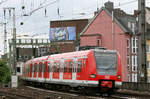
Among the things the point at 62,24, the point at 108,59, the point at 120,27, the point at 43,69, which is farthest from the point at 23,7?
the point at 62,24

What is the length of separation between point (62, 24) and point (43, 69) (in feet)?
173

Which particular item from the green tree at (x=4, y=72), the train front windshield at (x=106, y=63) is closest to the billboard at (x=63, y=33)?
the green tree at (x=4, y=72)

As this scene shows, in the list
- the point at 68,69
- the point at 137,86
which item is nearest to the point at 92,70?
the point at 68,69

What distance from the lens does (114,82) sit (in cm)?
2169

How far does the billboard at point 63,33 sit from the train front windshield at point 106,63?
5727 centimetres

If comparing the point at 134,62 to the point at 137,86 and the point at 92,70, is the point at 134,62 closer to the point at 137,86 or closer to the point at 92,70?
the point at 137,86

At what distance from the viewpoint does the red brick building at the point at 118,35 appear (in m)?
56.3

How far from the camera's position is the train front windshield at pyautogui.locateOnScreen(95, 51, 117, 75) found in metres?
A: 21.6

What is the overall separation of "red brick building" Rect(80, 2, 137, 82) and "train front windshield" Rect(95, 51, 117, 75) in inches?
1301

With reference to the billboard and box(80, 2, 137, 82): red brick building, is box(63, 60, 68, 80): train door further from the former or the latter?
the billboard

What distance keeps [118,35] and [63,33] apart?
85.5 feet

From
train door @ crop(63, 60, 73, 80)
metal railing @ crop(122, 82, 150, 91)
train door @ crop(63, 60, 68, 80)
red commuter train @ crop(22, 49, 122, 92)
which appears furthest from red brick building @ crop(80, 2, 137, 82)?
red commuter train @ crop(22, 49, 122, 92)

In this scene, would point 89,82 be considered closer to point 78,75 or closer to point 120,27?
point 78,75

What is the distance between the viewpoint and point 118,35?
57.2 m
